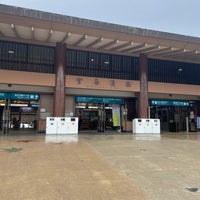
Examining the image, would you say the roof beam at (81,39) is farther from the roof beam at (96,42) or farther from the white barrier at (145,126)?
the white barrier at (145,126)

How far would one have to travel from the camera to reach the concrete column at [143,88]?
640 inches

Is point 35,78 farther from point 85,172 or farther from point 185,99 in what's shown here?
point 185,99

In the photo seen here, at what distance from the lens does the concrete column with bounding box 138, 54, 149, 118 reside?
1625 cm

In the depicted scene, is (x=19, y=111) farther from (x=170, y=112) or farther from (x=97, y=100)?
(x=170, y=112)

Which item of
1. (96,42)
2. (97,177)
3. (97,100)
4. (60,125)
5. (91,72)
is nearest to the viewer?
(97,177)

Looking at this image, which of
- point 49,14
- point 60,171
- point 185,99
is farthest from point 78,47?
point 60,171

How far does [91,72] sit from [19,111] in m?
6.14

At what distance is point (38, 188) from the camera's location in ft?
12.3

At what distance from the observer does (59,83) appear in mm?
14422

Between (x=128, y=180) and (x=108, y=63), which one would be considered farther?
(x=108, y=63)

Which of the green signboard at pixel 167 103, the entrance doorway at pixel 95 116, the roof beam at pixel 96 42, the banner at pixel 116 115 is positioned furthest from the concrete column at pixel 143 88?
the roof beam at pixel 96 42

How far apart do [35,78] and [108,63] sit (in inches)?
216

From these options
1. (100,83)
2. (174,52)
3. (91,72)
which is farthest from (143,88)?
(91,72)

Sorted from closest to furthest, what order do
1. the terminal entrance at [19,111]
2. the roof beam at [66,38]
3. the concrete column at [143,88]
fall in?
the roof beam at [66,38] → the terminal entrance at [19,111] → the concrete column at [143,88]
